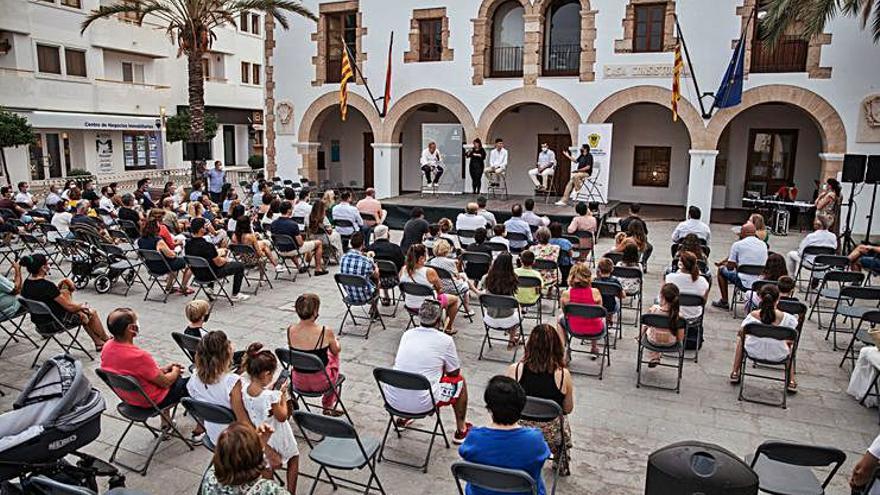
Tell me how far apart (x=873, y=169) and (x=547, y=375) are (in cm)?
1001

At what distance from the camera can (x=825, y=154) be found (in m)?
14.0

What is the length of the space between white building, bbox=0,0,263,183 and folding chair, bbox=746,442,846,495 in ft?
86.1

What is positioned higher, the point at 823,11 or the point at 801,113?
the point at 823,11

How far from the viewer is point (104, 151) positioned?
27891mm

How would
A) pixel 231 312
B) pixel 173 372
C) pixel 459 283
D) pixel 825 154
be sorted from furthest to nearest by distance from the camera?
1. pixel 825 154
2. pixel 231 312
3. pixel 459 283
4. pixel 173 372

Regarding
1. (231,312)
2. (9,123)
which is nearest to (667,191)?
(231,312)

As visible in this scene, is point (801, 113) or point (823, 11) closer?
point (823, 11)

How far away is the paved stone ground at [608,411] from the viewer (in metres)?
4.38

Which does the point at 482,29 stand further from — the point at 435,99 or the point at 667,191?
the point at 667,191

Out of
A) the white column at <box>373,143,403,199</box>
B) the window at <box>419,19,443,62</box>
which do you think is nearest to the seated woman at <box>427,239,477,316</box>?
the window at <box>419,19,443,62</box>

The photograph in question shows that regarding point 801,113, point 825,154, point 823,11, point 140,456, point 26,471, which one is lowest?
point 140,456

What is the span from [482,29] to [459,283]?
11.1 metres

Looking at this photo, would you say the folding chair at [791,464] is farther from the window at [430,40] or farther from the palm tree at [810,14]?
the window at [430,40]

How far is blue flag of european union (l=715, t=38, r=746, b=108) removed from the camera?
540 inches
